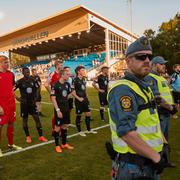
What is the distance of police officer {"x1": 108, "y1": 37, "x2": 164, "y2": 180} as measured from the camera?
232cm

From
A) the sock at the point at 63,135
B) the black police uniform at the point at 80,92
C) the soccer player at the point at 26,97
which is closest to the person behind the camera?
the sock at the point at 63,135

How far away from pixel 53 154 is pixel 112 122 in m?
4.89

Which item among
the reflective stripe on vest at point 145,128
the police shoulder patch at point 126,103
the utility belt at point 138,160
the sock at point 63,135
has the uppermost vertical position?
the police shoulder patch at point 126,103

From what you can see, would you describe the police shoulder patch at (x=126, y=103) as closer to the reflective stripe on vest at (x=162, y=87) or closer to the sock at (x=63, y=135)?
the reflective stripe on vest at (x=162, y=87)

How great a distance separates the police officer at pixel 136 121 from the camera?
2.32 metres

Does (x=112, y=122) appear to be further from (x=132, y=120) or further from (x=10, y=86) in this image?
(x=10, y=86)

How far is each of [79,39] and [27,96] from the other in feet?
135

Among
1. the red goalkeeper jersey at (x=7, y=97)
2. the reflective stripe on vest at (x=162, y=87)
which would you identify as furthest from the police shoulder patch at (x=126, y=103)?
the red goalkeeper jersey at (x=7, y=97)

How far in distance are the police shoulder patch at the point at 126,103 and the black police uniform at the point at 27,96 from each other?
6.26 m

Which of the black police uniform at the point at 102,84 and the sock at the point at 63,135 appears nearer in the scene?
the sock at the point at 63,135

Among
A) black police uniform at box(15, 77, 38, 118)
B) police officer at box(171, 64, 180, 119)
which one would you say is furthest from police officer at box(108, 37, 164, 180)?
police officer at box(171, 64, 180, 119)

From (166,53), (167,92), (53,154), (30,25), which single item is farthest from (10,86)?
(30,25)

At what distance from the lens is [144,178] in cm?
240

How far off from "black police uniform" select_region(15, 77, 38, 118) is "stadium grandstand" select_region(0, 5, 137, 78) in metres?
25.5
